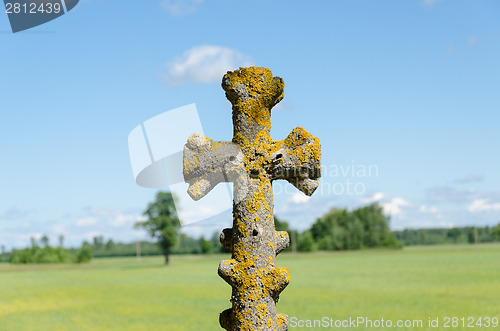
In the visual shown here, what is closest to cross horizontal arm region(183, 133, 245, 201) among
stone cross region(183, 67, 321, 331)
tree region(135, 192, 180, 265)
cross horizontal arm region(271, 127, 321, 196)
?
stone cross region(183, 67, 321, 331)

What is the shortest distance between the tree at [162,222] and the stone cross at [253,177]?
5080cm

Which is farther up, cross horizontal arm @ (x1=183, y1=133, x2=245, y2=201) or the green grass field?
cross horizontal arm @ (x1=183, y1=133, x2=245, y2=201)

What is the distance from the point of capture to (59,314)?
17.0 metres

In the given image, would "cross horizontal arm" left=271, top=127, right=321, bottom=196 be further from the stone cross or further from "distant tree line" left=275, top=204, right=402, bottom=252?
"distant tree line" left=275, top=204, right=402, bottom=252

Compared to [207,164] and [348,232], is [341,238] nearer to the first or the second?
[348,232]

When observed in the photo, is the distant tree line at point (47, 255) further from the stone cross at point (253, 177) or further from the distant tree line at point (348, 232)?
the stone cross at point (253, 177)

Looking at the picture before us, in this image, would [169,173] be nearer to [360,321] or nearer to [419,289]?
[360,321]

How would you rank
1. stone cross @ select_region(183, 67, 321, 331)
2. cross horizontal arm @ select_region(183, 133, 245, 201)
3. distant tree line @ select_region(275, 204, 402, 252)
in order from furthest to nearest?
distant tree line @ select_region(275, 204, 402, 252)
cross horizontal arm @ select_region(183, 133, 245, 201)
stone cross @ select_region(183, 67, 321, 331)

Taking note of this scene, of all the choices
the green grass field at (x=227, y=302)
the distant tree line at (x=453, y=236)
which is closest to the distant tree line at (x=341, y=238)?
the distant tree line at (x=453, y=236)

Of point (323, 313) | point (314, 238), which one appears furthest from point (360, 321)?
point (314, 238)

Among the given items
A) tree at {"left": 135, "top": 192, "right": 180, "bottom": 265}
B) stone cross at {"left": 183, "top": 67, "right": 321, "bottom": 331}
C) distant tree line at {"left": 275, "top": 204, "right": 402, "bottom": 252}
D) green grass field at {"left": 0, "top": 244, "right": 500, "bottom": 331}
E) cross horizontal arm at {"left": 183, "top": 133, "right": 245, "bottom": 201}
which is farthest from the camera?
distant tree line at {"left": 275, "top": 204, "right": 402, "bottom": 252}

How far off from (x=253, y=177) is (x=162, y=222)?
51.8 metres

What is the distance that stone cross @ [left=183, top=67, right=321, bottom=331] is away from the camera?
11.3 feet

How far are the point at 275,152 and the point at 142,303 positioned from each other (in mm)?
17323
